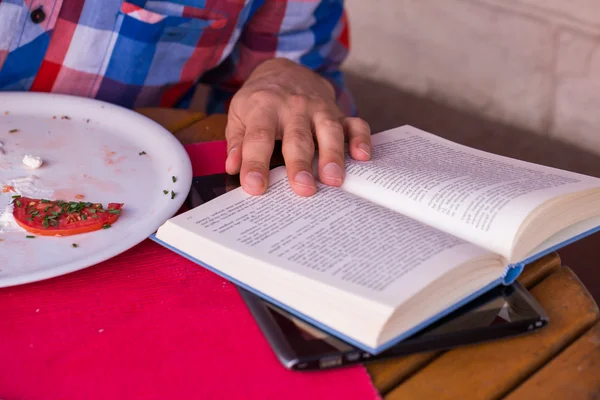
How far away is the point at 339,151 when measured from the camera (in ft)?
2.85

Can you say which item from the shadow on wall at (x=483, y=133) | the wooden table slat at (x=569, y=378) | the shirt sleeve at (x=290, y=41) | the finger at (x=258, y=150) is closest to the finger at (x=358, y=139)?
the finger at (x=258, y=150)

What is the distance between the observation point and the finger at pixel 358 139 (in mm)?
878

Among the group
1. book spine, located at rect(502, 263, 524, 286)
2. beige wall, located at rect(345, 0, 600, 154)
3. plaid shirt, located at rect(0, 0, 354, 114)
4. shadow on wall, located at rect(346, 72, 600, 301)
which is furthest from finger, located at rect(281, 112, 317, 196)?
beige wall, located at rect(345, 0, 600, 154)

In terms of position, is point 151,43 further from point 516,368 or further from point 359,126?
point 516,368

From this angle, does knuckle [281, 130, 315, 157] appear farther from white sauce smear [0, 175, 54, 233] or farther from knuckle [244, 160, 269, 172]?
white sauce smear [0, 175, 54, 233]

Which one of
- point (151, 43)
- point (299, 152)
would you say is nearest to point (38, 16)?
point (151, 43)

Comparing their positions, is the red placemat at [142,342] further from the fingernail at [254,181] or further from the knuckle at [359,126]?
the knuckle at [359,126]

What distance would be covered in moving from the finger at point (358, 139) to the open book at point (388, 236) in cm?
2

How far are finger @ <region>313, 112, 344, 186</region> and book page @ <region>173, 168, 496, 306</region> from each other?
16mm

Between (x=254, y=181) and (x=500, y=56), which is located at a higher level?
(x=500, y=56)

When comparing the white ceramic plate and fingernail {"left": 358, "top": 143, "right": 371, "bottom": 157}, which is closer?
the white ceramic plate

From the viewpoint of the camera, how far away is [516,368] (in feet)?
2.09

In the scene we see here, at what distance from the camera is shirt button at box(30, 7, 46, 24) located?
1.09m

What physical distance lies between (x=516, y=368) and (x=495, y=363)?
20mm
